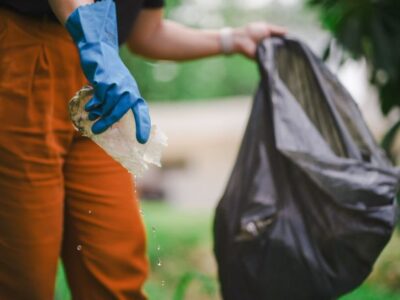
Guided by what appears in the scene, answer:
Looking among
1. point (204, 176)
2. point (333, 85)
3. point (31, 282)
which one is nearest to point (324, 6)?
point (333, 85)

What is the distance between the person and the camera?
1700 millimetres

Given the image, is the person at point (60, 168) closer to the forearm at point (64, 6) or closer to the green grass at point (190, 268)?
the forearm at point (64, 6)

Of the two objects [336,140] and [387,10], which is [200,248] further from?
[336,140]

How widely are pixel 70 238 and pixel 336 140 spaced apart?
987mm

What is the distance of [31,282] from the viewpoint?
78.4 inches

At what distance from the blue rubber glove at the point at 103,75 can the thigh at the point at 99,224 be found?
1.58ft

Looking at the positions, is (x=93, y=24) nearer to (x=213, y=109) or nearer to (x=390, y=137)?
(x=390, y=137)

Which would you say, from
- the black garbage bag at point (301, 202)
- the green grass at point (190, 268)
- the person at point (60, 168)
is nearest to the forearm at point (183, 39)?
the black garbage bag at point (301, 202)

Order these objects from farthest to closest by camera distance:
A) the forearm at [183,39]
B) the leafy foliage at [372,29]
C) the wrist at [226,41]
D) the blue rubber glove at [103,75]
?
the leafy foliage at [372,29] → the wrist at [226,41] → the forearm at [183,39] → the blue rubber glove at [103,75]

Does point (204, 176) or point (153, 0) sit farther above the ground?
point (153, 0)

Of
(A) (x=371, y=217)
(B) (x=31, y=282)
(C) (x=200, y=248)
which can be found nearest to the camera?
(B) (x=31, y=282)

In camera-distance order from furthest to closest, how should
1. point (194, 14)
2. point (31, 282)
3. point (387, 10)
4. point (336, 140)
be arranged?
point (194, 14) < point (387, 10) < point (336, 140) < point (31, 282)

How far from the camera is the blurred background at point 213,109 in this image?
321 centimetres

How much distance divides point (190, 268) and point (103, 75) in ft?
14.4
